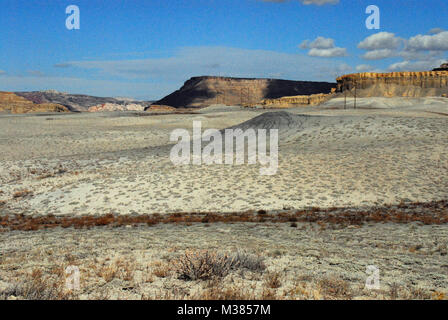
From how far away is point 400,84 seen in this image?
160m

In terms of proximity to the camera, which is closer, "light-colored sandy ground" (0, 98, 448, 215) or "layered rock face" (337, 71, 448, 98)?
"light-colored sandy ground" (0, 98, 448, 215)

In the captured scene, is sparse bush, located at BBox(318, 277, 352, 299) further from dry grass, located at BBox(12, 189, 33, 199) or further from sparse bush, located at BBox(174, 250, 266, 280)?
dry grass, located at BBox(12, 189, 33, 199)

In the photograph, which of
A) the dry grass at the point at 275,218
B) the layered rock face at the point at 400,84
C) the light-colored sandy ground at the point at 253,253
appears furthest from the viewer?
the layered rock face at the point at 400,84

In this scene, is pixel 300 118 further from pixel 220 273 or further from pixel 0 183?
pixel 220 273

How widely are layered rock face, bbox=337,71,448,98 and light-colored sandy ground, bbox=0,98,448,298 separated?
136111mm

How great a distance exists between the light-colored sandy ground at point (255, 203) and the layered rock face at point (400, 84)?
136 metres

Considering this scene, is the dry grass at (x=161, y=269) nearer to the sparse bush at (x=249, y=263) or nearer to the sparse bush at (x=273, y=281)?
the sparse bush at (x=249, y=263)

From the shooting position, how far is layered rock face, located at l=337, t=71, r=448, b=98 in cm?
15338

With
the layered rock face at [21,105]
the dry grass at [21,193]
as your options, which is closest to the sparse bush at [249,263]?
the dry grass at [21,193]

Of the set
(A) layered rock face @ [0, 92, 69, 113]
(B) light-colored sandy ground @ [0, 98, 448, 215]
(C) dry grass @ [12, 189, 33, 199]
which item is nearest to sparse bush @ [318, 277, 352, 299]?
(B) light-colored sandy ground @ [0, 98, 448, 215]

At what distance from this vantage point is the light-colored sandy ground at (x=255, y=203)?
6.20 m

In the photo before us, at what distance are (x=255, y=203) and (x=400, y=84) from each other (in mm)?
164462

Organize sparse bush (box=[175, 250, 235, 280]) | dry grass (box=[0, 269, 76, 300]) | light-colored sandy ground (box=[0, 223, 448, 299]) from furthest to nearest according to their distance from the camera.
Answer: sparse bush (box=[175, 250, 235, 280]) → light-colored sandy ground (box=[0, 223, 448, 299]) → dry grass (box=[0, 269, 76, 300])

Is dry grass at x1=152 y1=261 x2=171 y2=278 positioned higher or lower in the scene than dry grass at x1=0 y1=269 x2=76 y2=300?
lower
